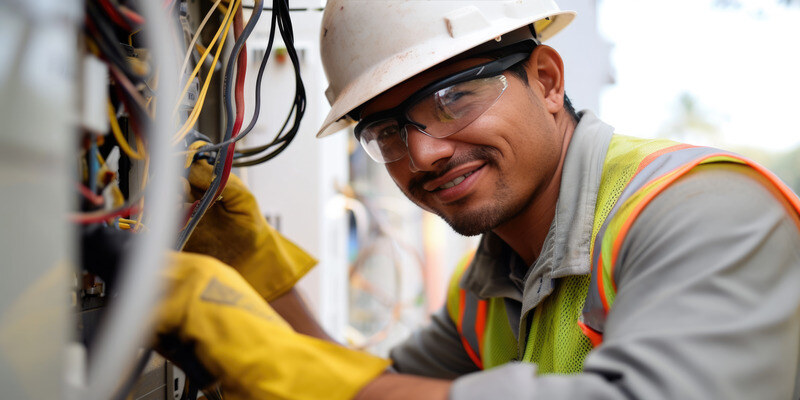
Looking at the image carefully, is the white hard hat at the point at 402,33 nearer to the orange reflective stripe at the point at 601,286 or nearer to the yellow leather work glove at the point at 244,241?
the yellow leather work glove at the point at 244,241

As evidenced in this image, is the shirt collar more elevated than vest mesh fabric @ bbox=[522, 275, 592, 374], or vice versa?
the shirt collar

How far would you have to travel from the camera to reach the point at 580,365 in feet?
3.69

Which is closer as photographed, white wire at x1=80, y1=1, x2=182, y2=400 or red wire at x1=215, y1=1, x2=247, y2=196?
white wire at x1=80, y1=1, x2=182, y2=400

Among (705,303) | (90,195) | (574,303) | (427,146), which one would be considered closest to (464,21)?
(427,146)

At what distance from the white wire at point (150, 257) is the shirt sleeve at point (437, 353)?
1.27m

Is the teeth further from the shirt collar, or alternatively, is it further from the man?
the shirt collar

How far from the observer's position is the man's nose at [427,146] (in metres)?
1.30

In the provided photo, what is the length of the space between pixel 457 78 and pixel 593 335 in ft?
1.95

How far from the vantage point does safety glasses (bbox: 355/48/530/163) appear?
1.27 meters

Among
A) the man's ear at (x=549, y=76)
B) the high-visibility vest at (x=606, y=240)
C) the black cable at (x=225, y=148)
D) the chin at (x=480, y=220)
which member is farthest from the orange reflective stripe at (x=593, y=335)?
the black cable at (x=225, y=148)

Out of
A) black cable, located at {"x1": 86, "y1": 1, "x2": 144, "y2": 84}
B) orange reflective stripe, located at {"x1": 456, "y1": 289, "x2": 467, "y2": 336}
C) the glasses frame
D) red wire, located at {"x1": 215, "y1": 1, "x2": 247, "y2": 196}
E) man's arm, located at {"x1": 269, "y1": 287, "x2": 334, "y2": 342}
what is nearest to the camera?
black cable, located at {"x1": 86, "y1": 1, "x2": 144, "y2": 84}

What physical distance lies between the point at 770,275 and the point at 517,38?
0.78 meters

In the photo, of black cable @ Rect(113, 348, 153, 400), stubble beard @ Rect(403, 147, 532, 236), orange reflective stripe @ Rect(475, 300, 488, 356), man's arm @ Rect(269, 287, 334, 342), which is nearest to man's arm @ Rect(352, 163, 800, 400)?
black cable @ Rect(113, 348, 153, 400)

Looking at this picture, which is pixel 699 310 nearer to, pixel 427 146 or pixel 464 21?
pixel 427 146
